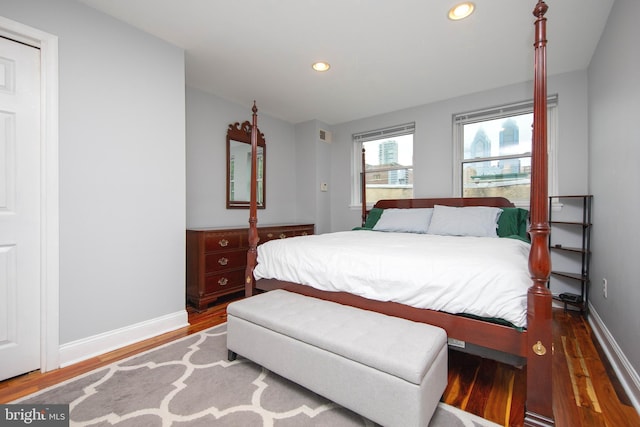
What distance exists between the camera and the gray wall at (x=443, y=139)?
2936 mm

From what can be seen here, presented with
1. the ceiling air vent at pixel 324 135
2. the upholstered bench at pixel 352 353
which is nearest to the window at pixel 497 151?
the ceiling air vent at pixel 324 135

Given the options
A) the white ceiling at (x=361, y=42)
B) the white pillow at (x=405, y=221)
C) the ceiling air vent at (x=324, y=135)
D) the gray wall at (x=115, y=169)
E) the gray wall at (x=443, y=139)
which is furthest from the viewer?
the ceiling air vent at (x=324, y=135)

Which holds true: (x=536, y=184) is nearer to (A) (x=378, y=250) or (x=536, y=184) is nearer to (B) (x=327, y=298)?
(A) (x=378, y=250)

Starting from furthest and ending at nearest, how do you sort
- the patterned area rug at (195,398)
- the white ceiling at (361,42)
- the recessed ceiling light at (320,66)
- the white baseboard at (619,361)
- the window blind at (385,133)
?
the window blind at (385,133)
the recessed ceiling light at (320,66)
the white ceiling at (361,42)
the white baseboard at (619,361)
the patterned area rug at (195,398)

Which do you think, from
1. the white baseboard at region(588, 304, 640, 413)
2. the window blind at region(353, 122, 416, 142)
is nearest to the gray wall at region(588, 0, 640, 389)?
the white baseboard at region(588, 304, 640, 413)

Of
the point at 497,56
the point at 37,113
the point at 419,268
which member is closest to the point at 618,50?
the point at 497,56

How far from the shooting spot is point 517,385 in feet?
5.44

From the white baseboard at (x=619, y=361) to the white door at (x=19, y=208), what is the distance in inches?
136

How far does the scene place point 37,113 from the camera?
6.07 ft

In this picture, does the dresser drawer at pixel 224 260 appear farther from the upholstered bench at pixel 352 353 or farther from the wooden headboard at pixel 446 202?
the wooden headboard at pixel 446 202

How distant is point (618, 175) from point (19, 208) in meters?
3.86

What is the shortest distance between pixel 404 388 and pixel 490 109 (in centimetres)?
340

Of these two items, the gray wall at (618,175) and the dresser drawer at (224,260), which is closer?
the gray wall at (618,175)

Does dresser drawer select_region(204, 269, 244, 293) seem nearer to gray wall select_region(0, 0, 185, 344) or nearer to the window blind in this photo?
gray wall select_region(0, 0, 185, 344)
